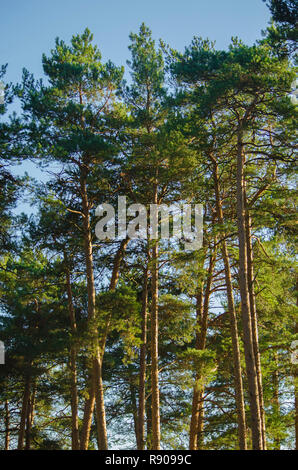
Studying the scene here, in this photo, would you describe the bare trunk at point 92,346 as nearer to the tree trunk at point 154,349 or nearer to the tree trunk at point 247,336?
the tree trunk at point 154,349

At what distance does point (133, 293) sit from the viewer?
13203 mm

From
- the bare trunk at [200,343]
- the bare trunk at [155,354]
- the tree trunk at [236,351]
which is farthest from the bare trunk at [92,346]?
the tree trunk at [236,351]

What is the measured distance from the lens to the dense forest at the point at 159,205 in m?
12.5

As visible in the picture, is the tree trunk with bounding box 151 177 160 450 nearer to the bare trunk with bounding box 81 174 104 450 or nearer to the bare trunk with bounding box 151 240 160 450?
the bare trunk with bounding box 151 240 160 450

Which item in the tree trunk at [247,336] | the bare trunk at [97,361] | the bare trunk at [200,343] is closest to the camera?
the tree trunk at [247,336]

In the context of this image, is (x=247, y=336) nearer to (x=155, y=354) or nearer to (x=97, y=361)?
(x=155, y=354)

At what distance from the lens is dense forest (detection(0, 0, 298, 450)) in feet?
41.2

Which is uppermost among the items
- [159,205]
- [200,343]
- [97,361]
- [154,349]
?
[159,205]

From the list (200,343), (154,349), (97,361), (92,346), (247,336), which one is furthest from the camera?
(200,343)

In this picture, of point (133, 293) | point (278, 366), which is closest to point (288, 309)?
point (278, 366)

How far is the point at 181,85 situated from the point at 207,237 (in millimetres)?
4187

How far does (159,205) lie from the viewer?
1462cm

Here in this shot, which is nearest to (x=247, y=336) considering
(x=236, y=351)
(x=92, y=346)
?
(x=236, y=351)

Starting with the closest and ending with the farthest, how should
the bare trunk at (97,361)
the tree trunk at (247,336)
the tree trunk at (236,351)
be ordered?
the tree trunk at (247,336) < the bare trunk at (97,361) < the tree trunk at (236,351)
